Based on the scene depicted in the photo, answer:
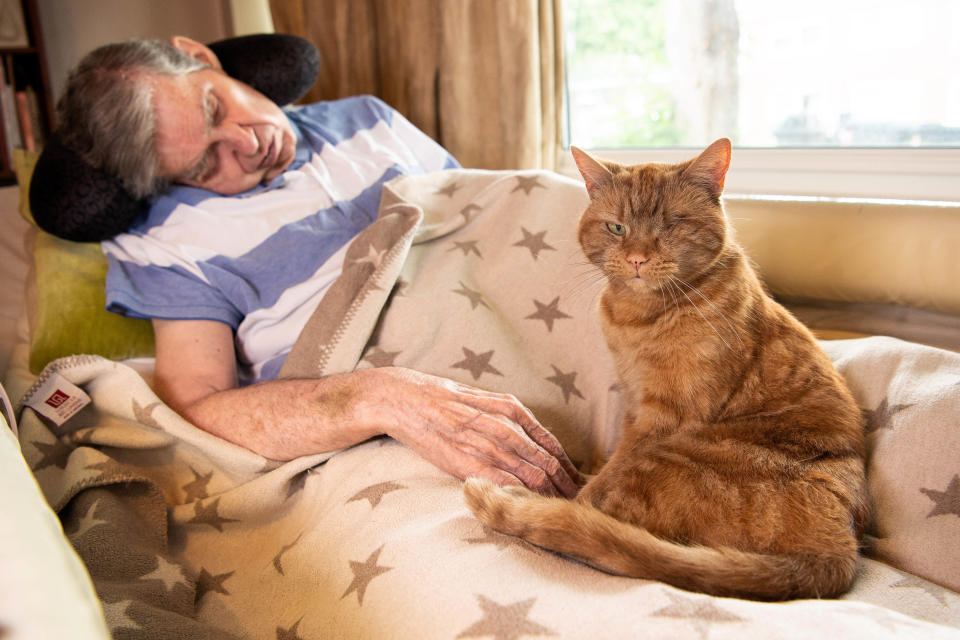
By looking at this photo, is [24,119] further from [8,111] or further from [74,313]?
[74,313]

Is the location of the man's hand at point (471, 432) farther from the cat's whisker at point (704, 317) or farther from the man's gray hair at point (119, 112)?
the man's gray hair at point (119, 112)

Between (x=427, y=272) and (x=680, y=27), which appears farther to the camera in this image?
(x=680, y=27)

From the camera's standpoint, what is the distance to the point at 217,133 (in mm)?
1486

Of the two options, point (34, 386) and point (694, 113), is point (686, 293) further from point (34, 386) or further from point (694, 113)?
point (694, 113)

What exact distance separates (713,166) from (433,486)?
2.02ft

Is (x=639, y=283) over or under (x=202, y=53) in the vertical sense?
under

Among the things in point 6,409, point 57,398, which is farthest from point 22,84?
point 6,409

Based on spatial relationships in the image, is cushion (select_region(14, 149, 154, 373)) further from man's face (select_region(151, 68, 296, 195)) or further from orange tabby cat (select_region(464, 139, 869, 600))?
orange tabby cat (select_region(464, 139, 869, 600))

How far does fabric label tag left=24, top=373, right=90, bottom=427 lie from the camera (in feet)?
4.05

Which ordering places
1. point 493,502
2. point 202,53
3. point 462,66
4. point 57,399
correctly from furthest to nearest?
point 462,66
point 202,53
point 57,399
point 493,502

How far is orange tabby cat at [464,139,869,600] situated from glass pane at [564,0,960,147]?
1.12m

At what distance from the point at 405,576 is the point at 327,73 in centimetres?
209

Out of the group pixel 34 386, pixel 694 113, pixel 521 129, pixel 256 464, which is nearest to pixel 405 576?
pixel 256 464

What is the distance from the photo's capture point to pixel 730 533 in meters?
0.84
